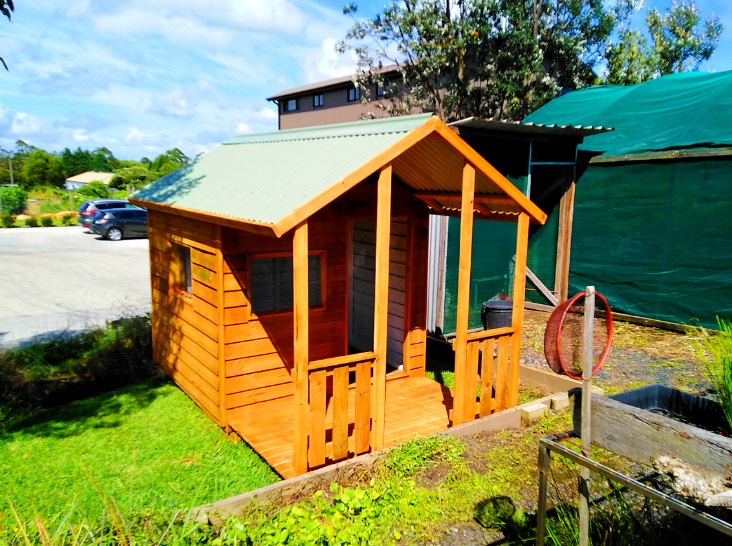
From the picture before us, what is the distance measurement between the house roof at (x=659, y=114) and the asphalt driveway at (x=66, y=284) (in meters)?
10.8

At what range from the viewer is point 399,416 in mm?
6090

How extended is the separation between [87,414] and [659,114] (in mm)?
11813

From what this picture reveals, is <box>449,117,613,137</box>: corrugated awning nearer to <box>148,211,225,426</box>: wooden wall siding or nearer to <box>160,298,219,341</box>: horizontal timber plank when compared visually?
<box>148,211,225,426</box>: wooden wall siding

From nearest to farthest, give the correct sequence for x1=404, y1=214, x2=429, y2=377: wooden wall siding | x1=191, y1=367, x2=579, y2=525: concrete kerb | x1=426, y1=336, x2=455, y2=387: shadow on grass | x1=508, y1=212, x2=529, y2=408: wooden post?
x1=191, y1=367, x2=579, y2=525: concrete kerb < x1=508, y1=212, x2=529, y2=408: wooden post < x1=404, y1=214, x2=429, y2=377: wooden wall siding < x1=426, y1=336, x2=455, y2=387: shadow on grass

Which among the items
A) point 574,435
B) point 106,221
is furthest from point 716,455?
point 106,221

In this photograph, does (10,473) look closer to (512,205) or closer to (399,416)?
(399,416)

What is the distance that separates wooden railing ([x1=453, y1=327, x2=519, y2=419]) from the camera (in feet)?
18.6

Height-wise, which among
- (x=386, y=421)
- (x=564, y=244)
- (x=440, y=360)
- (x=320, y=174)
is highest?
(x=320, y=174)

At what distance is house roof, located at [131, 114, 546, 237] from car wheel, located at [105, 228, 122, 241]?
1869 cm

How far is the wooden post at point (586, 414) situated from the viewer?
2.71 meters

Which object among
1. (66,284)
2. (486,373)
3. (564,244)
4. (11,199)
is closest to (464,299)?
(486,373)

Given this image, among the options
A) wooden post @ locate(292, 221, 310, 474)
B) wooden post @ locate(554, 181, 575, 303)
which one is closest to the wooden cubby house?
wooden post @ locate(292, 221, 310, 474)

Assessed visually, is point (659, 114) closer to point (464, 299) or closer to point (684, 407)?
point (464, 299)

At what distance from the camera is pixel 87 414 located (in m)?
6.65
